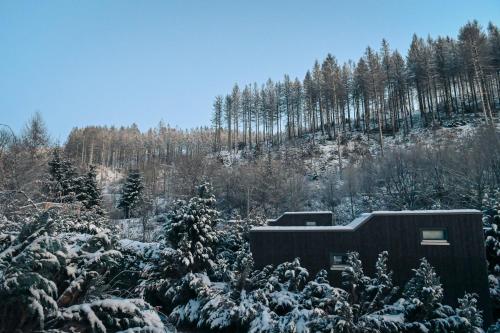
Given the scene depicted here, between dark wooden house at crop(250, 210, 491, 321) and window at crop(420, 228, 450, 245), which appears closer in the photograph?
dark wooden house at crop(250, 210, 491, 321)

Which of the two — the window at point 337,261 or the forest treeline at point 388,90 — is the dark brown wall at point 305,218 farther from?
the forest treeline at point 388,90

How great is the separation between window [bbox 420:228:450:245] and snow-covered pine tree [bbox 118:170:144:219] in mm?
30745

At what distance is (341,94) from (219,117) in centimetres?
2410

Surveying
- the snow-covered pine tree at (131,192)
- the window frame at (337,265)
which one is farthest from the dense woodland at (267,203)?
the window frame at (337,265)

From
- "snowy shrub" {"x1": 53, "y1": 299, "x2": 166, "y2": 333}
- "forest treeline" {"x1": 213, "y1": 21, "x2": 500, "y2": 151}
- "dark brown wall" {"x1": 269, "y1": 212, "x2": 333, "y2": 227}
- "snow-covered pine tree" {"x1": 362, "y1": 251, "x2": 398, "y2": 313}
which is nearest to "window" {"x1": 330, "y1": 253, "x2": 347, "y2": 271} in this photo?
"snow-covered pine tree" {"x1": 362, "y1": 251, "x2": 398, "y2": 313}

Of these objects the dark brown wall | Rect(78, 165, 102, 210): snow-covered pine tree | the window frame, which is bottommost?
the window frame

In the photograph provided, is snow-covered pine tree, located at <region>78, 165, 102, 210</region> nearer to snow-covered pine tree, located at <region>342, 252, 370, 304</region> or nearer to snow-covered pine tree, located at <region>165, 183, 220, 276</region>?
snow-covered pine tree, located at <region>165, 183, 220, 276</region>

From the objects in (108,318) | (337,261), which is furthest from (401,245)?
(108,318)

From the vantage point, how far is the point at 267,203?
105 feet

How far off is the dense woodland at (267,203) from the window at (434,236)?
1.57m

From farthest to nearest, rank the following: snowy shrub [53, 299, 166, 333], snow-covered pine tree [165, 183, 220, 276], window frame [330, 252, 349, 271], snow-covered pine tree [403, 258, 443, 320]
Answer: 1. snow-covered pine tree [165, 183, 220, 276]
2. window frame [330, 252, 349, 271]
3. snow-covered pine tree [403, 258, 443, 320]
4. snowy shrub [53, 299, 166, 333]

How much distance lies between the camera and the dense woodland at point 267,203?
5.27 meters

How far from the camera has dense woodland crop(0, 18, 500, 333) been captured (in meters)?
5.27

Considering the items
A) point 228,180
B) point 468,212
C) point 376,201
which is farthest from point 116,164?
point 468,212
